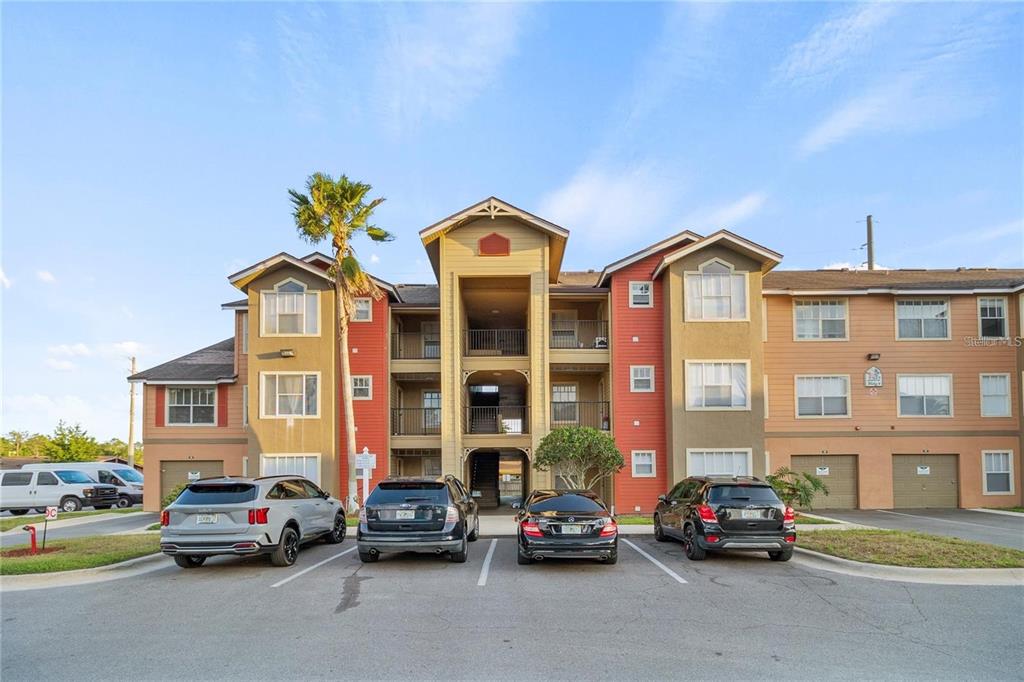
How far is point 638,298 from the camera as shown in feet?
83.8

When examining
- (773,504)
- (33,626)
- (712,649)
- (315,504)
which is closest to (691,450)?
(773,504)

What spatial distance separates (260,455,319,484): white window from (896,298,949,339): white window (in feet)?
69.2

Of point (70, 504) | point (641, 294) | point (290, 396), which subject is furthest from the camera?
point (70, 504)

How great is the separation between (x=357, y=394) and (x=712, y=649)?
64.0ft

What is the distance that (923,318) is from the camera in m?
26.3

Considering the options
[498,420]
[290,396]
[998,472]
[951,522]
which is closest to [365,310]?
[290,396]

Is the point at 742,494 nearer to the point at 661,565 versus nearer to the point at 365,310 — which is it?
the point at 661,565

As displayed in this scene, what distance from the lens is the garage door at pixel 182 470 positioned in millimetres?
27328

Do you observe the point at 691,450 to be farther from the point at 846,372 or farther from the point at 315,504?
the point at 315,504

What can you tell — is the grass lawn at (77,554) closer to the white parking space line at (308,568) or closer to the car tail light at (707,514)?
the white parking space line at (308,568)

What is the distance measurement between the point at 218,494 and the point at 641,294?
16.8 metres

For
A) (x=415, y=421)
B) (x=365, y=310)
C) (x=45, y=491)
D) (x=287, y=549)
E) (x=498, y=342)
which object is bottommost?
(x=45, y=491)

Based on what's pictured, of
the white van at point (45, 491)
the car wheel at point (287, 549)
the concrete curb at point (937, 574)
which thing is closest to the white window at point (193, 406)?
the white van at point (45, 491)

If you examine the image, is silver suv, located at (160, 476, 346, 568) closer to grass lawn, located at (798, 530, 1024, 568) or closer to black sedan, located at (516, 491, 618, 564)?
black sedan, located at (516, 491, 618, 564)
